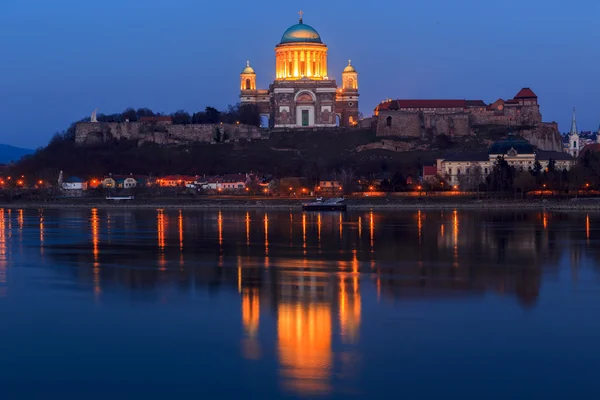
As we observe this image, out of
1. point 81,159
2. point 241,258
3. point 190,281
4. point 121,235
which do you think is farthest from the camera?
point 81,159

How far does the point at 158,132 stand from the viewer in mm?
66438

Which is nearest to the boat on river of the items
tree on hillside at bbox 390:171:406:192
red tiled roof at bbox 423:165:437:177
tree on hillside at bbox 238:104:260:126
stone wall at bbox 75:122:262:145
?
tree on hillside at bbox 390:171:406:192

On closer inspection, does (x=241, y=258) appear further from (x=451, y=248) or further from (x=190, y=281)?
(x=451, y=248)

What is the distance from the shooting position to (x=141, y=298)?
15.1 meters

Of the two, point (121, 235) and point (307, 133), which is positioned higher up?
point (307, 133)

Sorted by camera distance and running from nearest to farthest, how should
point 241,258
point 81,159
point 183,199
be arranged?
1. point 241,258
2. point 183,199
3. point 81,159

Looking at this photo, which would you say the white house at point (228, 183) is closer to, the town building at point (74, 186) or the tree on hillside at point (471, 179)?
the town building at point (74, 186)

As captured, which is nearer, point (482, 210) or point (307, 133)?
point (482, 210)

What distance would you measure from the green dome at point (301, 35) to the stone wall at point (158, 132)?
7660 millimetres

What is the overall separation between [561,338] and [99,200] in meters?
43.5

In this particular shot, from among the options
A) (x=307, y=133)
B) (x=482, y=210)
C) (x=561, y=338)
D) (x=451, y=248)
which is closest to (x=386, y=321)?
(x=561, y=338)

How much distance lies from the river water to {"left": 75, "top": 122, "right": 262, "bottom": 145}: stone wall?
41.6 metres

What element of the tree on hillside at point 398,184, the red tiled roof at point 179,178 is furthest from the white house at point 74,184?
the tree on hillside at point 398,184

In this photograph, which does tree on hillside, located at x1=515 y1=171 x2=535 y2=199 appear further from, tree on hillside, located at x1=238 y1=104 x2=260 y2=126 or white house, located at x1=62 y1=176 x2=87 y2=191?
white house, located at x1=62 y1=176 x2=87 y2=191
